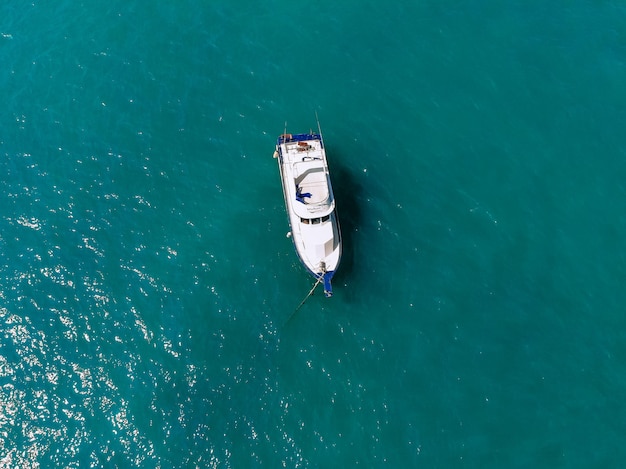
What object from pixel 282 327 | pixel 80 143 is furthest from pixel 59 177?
pixel 282 327

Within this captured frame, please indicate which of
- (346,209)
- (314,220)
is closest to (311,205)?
(314,220)

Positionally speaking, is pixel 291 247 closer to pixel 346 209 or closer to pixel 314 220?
pixel 314 220

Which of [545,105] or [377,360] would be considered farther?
[545,105]

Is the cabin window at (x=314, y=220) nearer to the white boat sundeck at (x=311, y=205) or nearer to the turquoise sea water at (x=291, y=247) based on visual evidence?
the white boat sundeck at (x=311, y=205)

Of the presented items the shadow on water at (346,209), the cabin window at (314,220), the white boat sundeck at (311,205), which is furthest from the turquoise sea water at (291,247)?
the cabin window at (314,220)

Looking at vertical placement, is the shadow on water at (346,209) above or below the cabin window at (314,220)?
Answer: below

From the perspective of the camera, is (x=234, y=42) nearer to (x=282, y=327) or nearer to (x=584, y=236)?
(x=282, y=327)
